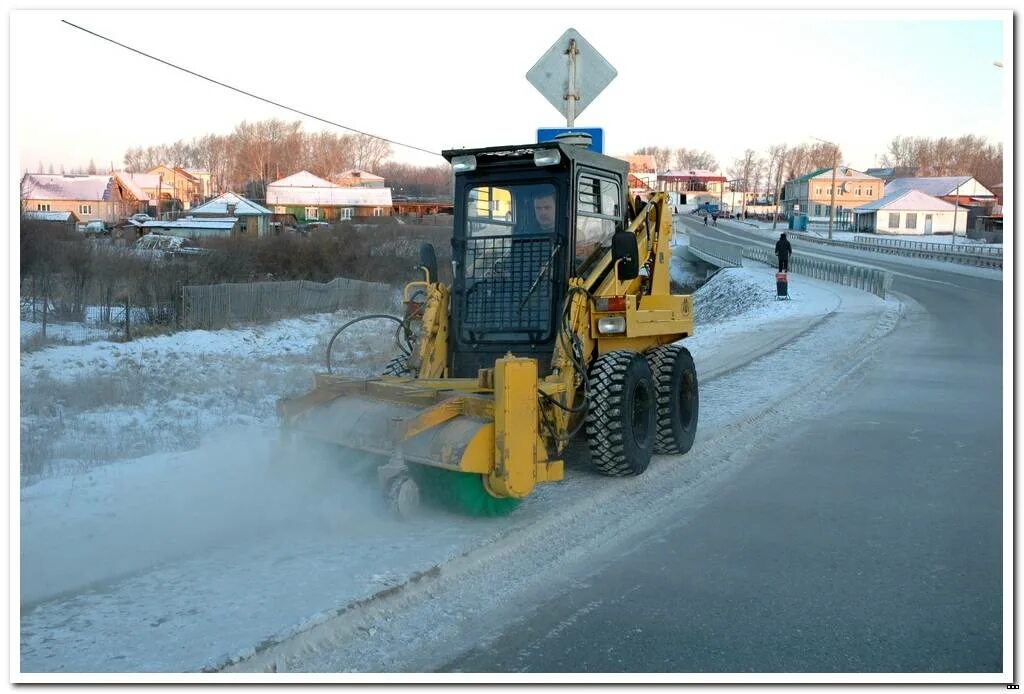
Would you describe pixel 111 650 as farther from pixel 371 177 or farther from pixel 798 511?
pixel 371 177

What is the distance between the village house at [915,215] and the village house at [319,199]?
49.7 metres

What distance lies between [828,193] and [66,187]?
8871 cm

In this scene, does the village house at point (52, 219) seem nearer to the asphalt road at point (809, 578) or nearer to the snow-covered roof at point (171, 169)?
the asphalt road at point (809, 578)

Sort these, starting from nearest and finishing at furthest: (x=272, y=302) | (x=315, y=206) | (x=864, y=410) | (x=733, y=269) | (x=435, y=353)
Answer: (x=435, y=353) < (x=864, y=410) < (x=272, y=302) < (x=733, y=269) < (x=315, y=206)

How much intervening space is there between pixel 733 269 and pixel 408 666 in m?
35.0

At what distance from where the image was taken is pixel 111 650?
428cm

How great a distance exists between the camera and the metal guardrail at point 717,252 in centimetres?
4181

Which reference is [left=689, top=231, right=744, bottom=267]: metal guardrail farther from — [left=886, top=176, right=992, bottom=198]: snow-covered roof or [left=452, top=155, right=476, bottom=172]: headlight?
[left=452, top=155, right=476, bottom=172]: headlight

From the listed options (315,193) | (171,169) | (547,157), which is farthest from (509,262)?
(315,193)

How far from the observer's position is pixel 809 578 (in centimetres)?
547

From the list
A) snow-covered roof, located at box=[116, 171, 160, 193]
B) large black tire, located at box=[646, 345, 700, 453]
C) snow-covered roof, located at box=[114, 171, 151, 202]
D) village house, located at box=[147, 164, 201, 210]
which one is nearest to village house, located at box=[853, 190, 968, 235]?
village house, located at box=[147, 164, 201, 210]

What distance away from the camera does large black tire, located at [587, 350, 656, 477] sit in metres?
6.91

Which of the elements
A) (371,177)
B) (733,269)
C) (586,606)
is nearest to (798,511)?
(586,606)

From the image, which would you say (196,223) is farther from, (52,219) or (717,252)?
(717,252)
